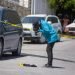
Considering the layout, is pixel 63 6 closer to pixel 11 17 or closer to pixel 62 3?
pixel 62 3

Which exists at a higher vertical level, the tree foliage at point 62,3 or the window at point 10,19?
the window at point 10,19

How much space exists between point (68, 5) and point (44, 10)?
2923 mm

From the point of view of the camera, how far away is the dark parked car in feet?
56.6

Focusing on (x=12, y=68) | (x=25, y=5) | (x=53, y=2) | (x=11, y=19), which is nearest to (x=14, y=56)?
(x=11, y=19)

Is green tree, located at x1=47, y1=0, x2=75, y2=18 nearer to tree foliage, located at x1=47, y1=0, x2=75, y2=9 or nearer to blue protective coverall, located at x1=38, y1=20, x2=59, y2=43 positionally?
tree foliage, located at x1=47, y1=0, x2=75, y2=9

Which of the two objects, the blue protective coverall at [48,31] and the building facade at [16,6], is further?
the building facade at [16,6]

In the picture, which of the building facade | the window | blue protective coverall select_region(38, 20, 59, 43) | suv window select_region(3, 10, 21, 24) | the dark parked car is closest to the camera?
blue protective coverall select_region(38, 20, 59, 43)

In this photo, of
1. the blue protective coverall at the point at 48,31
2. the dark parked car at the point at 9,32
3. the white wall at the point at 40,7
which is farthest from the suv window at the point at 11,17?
the white wall at the point at 40,7

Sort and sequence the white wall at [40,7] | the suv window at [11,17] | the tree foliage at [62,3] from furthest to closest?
the tree foliage at [62,3], the white wall at [40,7], the suv window at [11,17]

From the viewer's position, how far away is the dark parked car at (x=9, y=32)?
680 inches

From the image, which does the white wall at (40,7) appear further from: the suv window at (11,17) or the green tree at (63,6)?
the suv window at (11,17)

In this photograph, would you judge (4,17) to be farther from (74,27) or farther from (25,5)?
(25,5)

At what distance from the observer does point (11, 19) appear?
18422 mm

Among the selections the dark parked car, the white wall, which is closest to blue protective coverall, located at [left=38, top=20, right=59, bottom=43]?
the dark parked car
